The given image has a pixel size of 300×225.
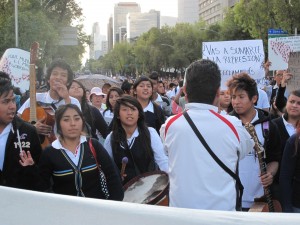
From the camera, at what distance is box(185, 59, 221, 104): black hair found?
8.73 feet

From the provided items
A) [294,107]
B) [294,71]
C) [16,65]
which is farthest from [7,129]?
[16,65]

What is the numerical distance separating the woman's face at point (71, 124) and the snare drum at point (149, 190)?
1.96 feet

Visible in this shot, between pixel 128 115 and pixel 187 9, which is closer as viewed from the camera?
pixel 128 115

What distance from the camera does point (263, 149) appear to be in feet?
12.5

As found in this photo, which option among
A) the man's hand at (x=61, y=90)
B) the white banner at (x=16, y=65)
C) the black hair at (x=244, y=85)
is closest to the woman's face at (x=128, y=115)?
the man's hand at (x=61, y=90)

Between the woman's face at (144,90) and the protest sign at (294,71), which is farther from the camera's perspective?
the woman's face at (144,90)

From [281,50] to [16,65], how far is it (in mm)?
4565

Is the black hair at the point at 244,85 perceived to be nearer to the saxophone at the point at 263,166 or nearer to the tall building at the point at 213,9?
the saxophone at the point at 263,166

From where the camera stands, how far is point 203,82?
8.71 feet

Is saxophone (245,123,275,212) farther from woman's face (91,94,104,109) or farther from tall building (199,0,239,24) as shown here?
tall building (199,0,239,24)

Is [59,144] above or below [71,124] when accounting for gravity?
below

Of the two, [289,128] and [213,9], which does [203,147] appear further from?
[213,9]

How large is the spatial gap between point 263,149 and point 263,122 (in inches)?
13.6

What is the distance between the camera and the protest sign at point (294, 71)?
6137 mm
